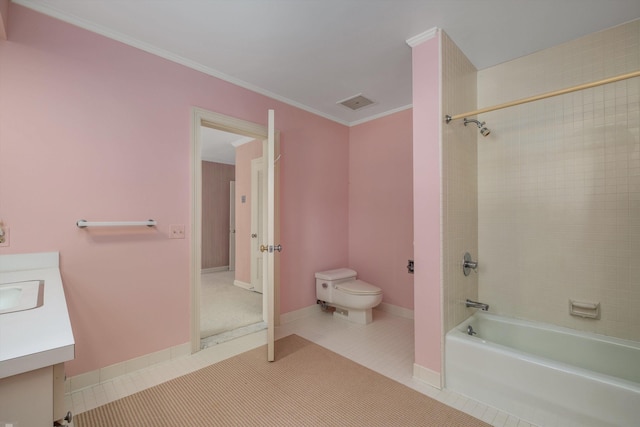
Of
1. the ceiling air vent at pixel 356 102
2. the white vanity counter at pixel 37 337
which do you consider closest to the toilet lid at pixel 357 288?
the ceiling air vent at pixel 356 102

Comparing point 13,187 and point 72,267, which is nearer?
point 13,187

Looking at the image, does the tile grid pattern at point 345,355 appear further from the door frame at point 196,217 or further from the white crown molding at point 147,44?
the white crown molding at point 147,44

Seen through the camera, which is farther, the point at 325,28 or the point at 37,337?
the point at 325,28

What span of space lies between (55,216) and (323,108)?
8.39 ft

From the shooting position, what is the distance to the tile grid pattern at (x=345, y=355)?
173 centimetres

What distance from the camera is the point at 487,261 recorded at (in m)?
2.41

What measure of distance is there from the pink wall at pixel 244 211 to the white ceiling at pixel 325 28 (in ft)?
6.85

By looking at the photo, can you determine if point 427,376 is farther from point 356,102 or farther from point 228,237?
point 228,237

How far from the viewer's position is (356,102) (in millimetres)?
Result: 3098

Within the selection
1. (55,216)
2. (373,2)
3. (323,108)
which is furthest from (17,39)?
(323,108)

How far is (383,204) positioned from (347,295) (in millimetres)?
1153

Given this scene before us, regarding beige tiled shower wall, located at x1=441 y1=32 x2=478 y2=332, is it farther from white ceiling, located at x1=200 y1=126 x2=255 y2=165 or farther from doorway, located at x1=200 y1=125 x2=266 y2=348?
white ceiling, located at x1=200 y1=126 x2=255 y2=165

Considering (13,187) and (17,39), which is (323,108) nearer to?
(17,39)

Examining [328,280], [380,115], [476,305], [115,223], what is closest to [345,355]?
A: [328,280]
